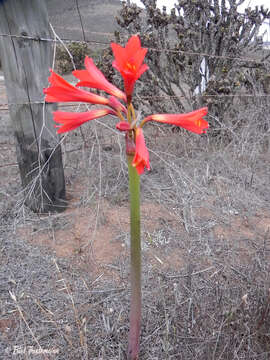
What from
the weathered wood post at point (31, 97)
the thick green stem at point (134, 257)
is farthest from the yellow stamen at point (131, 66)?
Answer: the weathered wood post at point (31, 97)

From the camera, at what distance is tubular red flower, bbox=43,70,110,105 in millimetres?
898

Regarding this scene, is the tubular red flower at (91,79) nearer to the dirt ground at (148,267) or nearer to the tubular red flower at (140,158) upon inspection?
the tubular red flower at (140,158)

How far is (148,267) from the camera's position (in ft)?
6.32

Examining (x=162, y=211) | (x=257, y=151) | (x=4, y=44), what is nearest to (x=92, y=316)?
(x=162, y=211)

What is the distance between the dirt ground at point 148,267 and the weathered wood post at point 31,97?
21cm

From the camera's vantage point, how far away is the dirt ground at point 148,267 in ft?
4.45

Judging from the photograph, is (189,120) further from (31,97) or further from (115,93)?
(31,97)

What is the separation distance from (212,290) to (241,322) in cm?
34

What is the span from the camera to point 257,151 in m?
3.57

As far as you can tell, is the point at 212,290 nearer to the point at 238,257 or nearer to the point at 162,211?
the point at 238,257

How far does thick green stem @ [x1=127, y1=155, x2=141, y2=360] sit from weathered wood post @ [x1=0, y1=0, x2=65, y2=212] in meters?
1.23

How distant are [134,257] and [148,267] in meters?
0.87

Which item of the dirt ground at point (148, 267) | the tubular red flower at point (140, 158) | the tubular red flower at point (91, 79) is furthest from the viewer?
the dirt ground at point (148, 267)

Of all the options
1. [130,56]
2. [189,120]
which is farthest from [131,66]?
[189,120]
